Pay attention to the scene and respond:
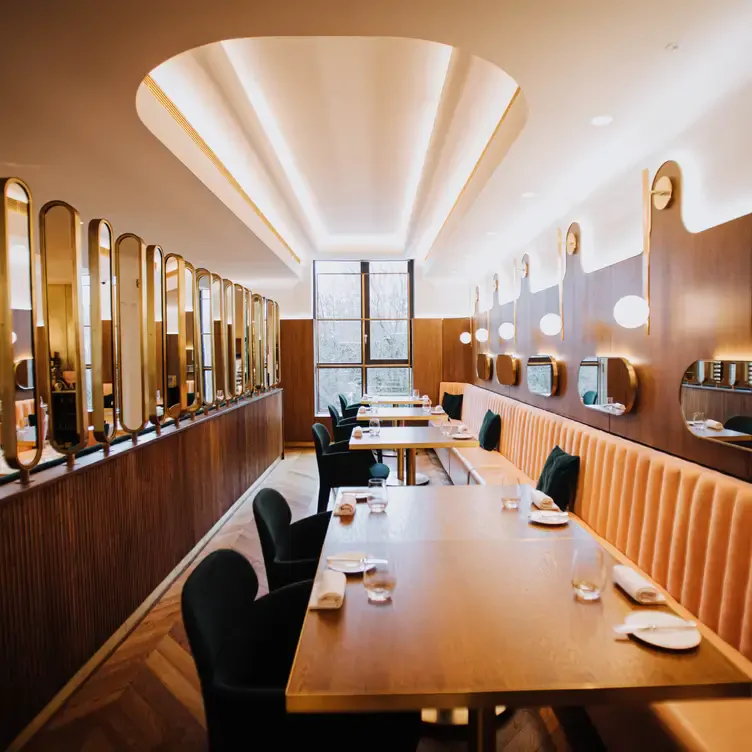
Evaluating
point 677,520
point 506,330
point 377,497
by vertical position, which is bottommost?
point 677,520

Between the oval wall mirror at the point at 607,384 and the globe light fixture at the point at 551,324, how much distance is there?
659mm

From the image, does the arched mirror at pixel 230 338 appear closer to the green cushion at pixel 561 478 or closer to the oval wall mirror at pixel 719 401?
the green cushion at pixel 561 478

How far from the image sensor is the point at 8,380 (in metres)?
2.10

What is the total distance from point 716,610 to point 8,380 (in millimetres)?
3005

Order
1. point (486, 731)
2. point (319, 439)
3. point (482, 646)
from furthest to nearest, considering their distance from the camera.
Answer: point (319, 439) < point (486, 731) < point (482, 646)

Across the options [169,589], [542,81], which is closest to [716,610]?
[542,81]

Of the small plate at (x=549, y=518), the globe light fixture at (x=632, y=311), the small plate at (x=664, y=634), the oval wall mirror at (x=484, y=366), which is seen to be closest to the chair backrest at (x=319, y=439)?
the small plate at (x=549, y=518)

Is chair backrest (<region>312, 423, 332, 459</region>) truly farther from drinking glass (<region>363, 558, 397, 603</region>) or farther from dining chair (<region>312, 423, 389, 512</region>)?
drinking glass (<region>363, 558, 397, 603</region>)

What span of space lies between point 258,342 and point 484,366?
131 inches

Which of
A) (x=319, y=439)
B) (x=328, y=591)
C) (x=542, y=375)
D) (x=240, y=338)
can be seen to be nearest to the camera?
(x=328, y=591)

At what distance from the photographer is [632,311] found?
3438 millimetres

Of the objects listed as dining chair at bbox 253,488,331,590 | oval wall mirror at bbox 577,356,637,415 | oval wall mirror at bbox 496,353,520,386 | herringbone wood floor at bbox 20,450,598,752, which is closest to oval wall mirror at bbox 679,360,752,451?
oval wall mirror at bbox 577,356,637,415

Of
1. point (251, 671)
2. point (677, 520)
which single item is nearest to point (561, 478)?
point (677, 520)

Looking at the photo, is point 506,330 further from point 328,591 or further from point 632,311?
point 328,591
